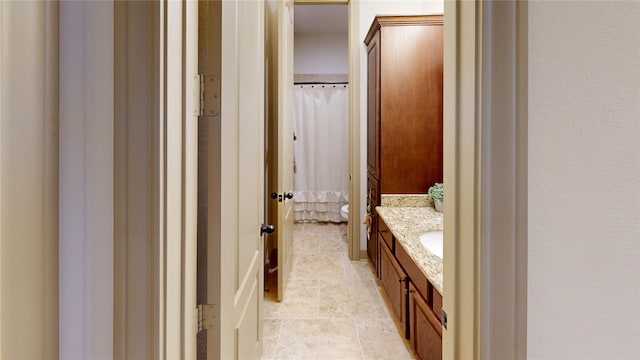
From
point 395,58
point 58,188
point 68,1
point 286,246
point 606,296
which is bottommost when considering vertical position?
point 286,246

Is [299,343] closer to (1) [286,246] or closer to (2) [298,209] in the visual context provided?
(1) [286,246]

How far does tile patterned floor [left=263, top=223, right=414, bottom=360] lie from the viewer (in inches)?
87.5

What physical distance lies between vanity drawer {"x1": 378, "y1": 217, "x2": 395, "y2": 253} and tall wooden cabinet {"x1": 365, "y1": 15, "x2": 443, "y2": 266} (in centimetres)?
32

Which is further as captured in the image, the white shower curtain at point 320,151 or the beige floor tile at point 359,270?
the white shower curtain at point 320,151

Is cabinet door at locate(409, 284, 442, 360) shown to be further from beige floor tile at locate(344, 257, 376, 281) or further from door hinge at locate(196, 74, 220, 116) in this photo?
beige floor tile at locate(344, 257, 376, 281)

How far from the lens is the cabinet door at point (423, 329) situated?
165 centimetres

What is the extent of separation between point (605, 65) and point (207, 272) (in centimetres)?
99

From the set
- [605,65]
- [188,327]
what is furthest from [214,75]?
[605,65]

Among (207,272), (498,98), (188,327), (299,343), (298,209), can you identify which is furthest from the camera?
(298,209)

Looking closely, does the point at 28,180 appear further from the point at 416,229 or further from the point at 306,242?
the point at 306,242

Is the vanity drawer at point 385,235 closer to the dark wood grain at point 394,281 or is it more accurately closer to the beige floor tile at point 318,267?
the dark wood grain at point 394,281

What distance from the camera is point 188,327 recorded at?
0.91m

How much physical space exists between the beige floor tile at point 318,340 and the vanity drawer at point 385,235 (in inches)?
22.3

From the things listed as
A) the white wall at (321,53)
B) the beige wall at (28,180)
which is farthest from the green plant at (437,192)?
the white wall at (321,53)
